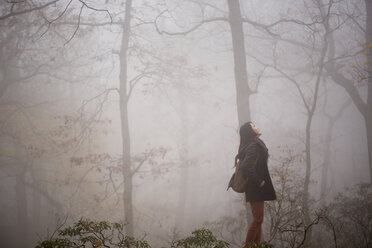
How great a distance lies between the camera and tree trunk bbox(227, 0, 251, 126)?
6844 mm

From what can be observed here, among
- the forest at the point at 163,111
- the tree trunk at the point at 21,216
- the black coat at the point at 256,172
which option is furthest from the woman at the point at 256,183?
the tree trunk at the point at 21,216

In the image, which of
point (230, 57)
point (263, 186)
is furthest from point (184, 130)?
point (263, 186)

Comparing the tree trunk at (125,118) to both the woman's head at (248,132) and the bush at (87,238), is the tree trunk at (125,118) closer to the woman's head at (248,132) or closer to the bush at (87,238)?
the bush at (87,238)

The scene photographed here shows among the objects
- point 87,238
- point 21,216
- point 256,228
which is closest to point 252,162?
point 256,228

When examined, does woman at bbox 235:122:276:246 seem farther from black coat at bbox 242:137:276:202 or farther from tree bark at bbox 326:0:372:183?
tree bark at bbox 326:0:372:183

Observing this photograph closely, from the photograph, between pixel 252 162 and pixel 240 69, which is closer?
pixel 252 162

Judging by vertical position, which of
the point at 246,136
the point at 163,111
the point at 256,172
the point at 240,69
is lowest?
the point at 256,172

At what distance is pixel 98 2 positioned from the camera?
27.1 feet

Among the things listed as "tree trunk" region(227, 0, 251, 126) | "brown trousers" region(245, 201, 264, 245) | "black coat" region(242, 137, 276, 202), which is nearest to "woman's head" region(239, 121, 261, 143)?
A: "black coat" region(242, 137, 276, 202)

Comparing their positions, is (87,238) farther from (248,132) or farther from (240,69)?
(240,69)

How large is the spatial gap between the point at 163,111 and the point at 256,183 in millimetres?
19798

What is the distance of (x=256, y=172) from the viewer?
3711mm

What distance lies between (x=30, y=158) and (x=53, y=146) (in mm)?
1773

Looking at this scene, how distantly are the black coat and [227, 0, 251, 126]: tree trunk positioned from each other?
3.11 m
